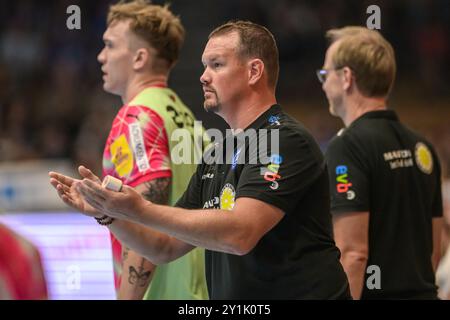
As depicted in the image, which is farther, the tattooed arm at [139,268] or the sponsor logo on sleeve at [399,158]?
the sponsor logo on sleeve at [399,158]

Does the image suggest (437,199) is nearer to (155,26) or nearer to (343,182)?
(343,182)

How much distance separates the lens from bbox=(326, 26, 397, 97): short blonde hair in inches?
181

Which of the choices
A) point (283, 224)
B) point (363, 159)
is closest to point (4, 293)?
point (283, 224)

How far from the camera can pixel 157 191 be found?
4.29 meters

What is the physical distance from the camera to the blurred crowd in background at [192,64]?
1155cm

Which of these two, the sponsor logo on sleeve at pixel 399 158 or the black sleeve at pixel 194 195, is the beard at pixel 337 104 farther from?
the black sleeve at pixel 194 195

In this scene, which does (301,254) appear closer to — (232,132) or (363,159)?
(232,132)

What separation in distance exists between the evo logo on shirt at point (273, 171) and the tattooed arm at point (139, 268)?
1.05 meters

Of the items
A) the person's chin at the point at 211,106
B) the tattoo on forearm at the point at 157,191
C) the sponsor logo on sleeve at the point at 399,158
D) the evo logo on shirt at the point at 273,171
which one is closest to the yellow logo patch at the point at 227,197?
the evo logo on shirt at the point at 273,171

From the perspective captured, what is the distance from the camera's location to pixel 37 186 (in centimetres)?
916

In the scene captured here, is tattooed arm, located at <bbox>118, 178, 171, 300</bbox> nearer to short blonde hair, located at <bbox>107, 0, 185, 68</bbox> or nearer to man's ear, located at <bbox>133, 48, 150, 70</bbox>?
man's ear, located at <bbox>133, 48, 150, 70</bbox>

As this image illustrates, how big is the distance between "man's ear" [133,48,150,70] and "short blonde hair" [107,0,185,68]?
60 millimetres

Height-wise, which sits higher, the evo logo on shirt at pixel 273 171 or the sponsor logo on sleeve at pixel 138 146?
the sponsor logo on sleeve at pixel 138 146

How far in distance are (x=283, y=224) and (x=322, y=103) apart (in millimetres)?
8572
